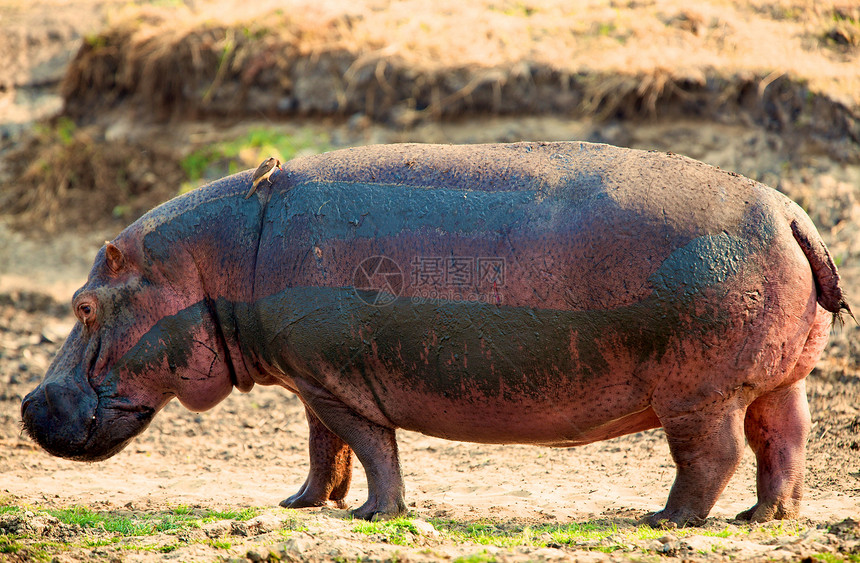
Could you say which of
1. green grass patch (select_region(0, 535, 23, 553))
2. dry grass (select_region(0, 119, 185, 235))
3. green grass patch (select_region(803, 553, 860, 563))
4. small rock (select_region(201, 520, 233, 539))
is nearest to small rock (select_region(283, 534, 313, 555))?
small rock (select_region(201, 520, 233, 539))

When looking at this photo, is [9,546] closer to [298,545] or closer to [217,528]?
[217,528]

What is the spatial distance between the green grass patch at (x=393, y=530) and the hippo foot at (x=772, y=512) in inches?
69.9

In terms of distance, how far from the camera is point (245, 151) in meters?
11.8

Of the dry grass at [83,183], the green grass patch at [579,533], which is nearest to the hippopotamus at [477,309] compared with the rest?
the green grass patch at [579,533]

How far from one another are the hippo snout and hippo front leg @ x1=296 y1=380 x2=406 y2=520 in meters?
1.23

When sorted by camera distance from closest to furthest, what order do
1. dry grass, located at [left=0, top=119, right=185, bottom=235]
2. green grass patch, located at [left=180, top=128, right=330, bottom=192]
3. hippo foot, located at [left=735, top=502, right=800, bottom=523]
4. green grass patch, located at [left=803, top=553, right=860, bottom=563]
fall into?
green grass patch, located at [left=803, top=553, right=860, bottom=563]
hippo foot, located at [left=735, top=502, right=800, bottom=523]
green grass patch, located at [left=180, top=128, right=330, bottom=192]
dry grass, located at [left=0, top=119, right=185, bottom=235]

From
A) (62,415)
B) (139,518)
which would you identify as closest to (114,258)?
(62,415)

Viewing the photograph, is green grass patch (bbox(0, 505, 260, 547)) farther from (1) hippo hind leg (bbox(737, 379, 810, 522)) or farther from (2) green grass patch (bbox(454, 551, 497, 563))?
(1) hippo hind leg (bbox(737, 379, 810, 522))

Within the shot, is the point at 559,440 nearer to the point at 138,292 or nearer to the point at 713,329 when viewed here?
the point at 713,329

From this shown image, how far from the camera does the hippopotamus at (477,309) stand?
4.25 meters

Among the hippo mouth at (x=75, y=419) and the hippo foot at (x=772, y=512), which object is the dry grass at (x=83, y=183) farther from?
the hippo foot at (x=772, y=512)

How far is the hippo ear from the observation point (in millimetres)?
4956

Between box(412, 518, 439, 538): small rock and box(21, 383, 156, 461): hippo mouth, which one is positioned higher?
box(21, 383, 156, 461): hippo mouth

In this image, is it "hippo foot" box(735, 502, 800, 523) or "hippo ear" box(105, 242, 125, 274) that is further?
"hippo ear" box(105, 242, 125, 274)
